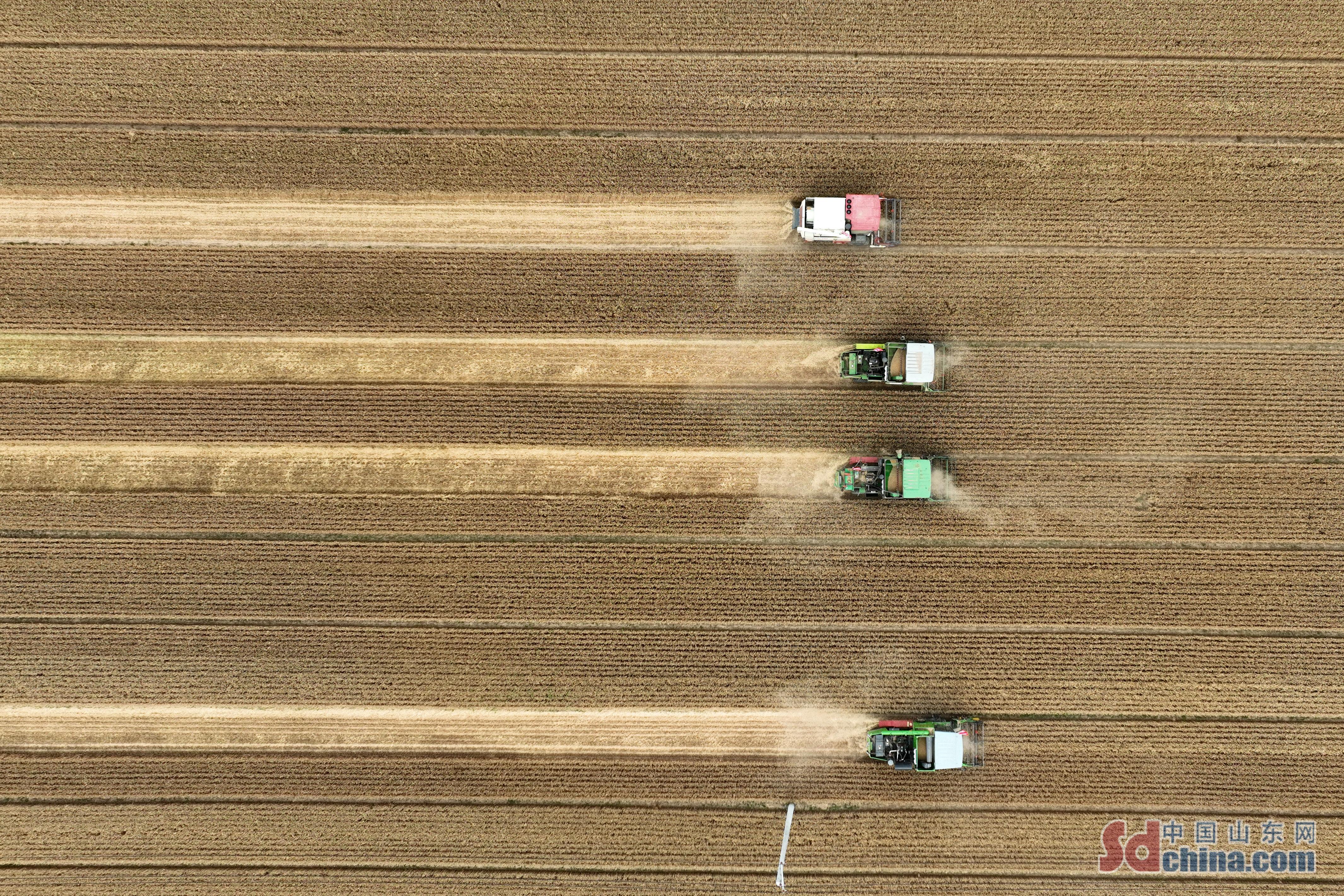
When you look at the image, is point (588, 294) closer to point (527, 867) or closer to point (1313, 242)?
point (527, 867)

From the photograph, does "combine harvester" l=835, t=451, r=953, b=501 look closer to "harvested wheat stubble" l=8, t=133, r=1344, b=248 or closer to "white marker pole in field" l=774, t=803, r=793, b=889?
"harvested wheat stubble" l=8, t=133, r=1344, b=248

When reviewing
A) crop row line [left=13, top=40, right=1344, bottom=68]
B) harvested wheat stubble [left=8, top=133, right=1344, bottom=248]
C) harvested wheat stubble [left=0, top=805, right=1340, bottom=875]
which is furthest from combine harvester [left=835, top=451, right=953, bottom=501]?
crop row line [left=13, top=40, right=1344, bottom=68]

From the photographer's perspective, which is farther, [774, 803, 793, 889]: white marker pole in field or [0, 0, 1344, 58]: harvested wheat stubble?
[0, 0, 1344, 58]: harvested wheat stubble

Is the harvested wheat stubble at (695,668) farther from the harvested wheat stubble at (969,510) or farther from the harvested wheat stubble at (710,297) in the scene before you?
the harvested wheat stubble at (710,297)

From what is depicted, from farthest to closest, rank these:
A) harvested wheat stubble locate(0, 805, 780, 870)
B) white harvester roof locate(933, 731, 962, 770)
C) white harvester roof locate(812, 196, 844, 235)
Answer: harvested wheat stubble locate(0, 805, 780, 870), white harvester roof locate(812, 196, 844, 235), white harvester roof locate(933, 731, 962, 770)

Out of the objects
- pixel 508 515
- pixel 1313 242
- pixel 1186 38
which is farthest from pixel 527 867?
pixel 1186 38
